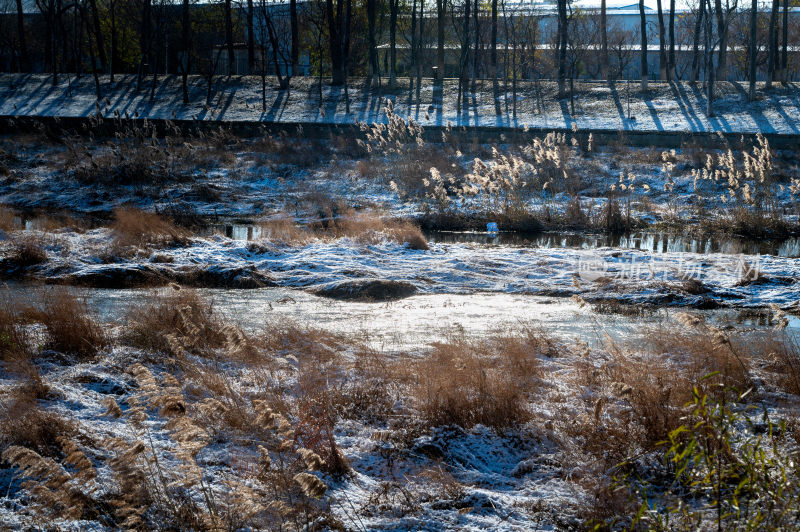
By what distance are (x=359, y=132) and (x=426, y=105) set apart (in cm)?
750

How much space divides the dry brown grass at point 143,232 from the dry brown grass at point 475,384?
8.17 m

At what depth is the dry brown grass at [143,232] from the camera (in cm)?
1408

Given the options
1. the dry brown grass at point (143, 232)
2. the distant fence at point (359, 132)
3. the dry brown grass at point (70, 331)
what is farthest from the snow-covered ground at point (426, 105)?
the dry brown grass at point (70, 331)

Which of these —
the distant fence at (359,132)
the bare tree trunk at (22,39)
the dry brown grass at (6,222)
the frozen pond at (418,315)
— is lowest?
the frozen pond at (418,315)

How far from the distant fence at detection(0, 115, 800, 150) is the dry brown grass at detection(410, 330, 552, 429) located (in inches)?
705

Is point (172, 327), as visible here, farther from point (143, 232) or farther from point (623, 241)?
point (623, 241)

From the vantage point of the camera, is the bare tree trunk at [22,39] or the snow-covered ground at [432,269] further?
the bare tree trunk at [22,39]

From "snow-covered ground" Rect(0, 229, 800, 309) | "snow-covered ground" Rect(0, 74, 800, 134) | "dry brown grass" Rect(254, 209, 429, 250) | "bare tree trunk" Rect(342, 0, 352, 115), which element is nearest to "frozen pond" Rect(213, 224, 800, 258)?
"dry brown grass" Rect(254, 209, 429, 250)

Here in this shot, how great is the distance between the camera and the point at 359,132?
2734 cm

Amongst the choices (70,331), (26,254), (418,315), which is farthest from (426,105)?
(70,331)

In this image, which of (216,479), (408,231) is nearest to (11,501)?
(216,479)

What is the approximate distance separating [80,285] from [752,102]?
93.7 ft

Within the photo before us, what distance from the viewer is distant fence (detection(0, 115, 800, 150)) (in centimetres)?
2494

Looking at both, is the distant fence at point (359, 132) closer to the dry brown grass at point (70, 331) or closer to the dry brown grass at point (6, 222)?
the dry brown grass at point (6, 222)
